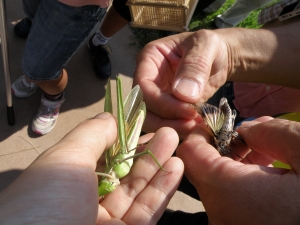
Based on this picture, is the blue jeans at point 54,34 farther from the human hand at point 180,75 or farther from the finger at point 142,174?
the finger at point 142,174

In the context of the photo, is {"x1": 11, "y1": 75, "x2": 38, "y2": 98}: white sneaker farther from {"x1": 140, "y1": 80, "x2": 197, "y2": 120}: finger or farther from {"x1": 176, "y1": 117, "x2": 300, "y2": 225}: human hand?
{"x1": 176, "y1": 117, "x2": 300, "y2": 225}: human hand

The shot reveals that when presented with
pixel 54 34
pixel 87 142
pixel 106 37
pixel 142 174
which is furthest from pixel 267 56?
pixel 106 37

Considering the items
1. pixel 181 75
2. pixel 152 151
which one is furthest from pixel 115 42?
pixel 152 151

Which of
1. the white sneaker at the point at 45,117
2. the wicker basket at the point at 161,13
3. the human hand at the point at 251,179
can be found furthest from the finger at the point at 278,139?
the white sneaker at the point at 45,117

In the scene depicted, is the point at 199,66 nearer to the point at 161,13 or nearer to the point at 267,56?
the point at 267,56

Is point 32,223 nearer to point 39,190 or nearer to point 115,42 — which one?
point 39,190
